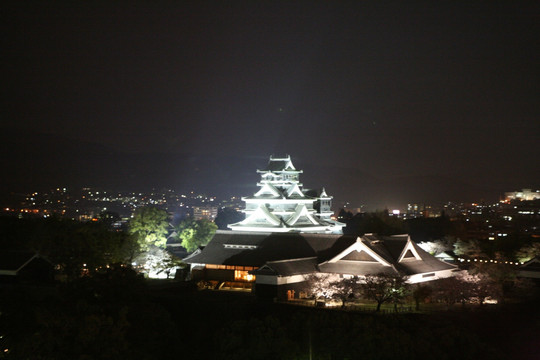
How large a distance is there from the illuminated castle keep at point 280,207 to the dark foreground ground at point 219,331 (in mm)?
19181

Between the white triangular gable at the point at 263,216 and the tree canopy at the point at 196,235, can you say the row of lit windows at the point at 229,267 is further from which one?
the tree canopy at the point at 196,235

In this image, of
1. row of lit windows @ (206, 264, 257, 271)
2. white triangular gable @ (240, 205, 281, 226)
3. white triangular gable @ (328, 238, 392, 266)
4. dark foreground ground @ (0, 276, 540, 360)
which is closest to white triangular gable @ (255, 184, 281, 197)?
white triangular gable @ (240, 205, 281, 226)

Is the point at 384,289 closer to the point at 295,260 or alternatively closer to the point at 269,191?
the point at 295,260

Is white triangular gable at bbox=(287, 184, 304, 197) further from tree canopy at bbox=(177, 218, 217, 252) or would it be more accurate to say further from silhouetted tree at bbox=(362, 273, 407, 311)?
silhouetted tree at bbox=(362, 273, 407, 311)

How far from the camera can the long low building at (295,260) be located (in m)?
34.7

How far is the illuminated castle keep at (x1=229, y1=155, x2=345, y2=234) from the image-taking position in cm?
5072

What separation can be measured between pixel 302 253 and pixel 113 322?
18.4 m

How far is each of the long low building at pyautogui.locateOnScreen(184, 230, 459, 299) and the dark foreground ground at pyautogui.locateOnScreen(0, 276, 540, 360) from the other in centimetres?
356

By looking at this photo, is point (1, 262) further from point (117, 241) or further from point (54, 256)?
point (117, 241)

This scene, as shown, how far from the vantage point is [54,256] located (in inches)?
1522

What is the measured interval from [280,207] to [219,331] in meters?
26.6

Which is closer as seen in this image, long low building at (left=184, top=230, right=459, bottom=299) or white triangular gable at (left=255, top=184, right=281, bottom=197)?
long low building at (left=184, top=230, right=459, bottom=299)

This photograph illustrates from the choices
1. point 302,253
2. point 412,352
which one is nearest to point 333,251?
point 302,253

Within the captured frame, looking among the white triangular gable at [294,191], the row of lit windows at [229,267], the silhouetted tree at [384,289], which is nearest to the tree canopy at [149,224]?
the row of lit windows at [229,267]
